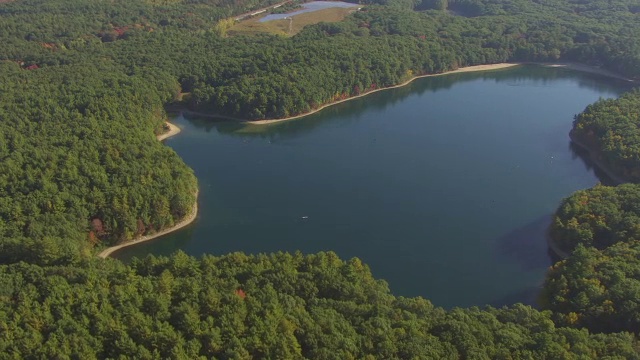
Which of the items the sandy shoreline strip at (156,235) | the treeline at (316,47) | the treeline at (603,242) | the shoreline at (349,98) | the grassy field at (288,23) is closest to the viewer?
the treeline at (603,242)

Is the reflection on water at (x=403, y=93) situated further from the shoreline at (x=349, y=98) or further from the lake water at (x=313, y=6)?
the lake water at (x=313, y=6)

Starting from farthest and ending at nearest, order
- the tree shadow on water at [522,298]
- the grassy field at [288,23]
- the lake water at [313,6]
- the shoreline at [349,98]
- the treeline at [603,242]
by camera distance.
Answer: the lake water at [313,6] → the grassy field at [288,23] → the shoreline at [349,98] → the tree shadow on water at [522,298] → the treeline at [603,242]

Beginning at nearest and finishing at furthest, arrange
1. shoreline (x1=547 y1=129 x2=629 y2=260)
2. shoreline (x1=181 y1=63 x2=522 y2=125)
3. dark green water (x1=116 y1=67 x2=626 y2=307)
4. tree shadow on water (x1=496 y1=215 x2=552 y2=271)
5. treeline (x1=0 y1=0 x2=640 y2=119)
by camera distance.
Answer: dark green water (x1=116 y1=67 x2=626 y2=307), tree shadow on water (x1=496 y1=215 x2=552 y2=271), shoreline (x1=547 y1=129 x2=629 y2=260), shoreline (x1=181 y1=63 x2=522 y2=125), treeline (x1=0 y1=0 x2=640 y2=119)

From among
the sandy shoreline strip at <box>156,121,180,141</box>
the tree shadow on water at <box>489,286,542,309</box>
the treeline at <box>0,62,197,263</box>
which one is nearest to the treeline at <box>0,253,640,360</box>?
the treeline at <box>0,62,197,263</box>

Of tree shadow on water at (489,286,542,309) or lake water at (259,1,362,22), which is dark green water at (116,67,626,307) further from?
lake water at (259,1,362,22)

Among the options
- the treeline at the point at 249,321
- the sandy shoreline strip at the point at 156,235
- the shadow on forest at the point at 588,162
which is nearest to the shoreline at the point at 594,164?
the shadow on forest at the point at 588,162

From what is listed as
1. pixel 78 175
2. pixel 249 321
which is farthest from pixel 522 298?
pixel 78 175

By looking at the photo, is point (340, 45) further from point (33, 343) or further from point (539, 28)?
point (33, 343)

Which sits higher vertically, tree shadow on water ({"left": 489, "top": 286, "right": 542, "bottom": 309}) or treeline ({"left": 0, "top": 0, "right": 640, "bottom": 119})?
treeline ({"left": 0, "top": 0, "right": 640, "bottom": 119})
